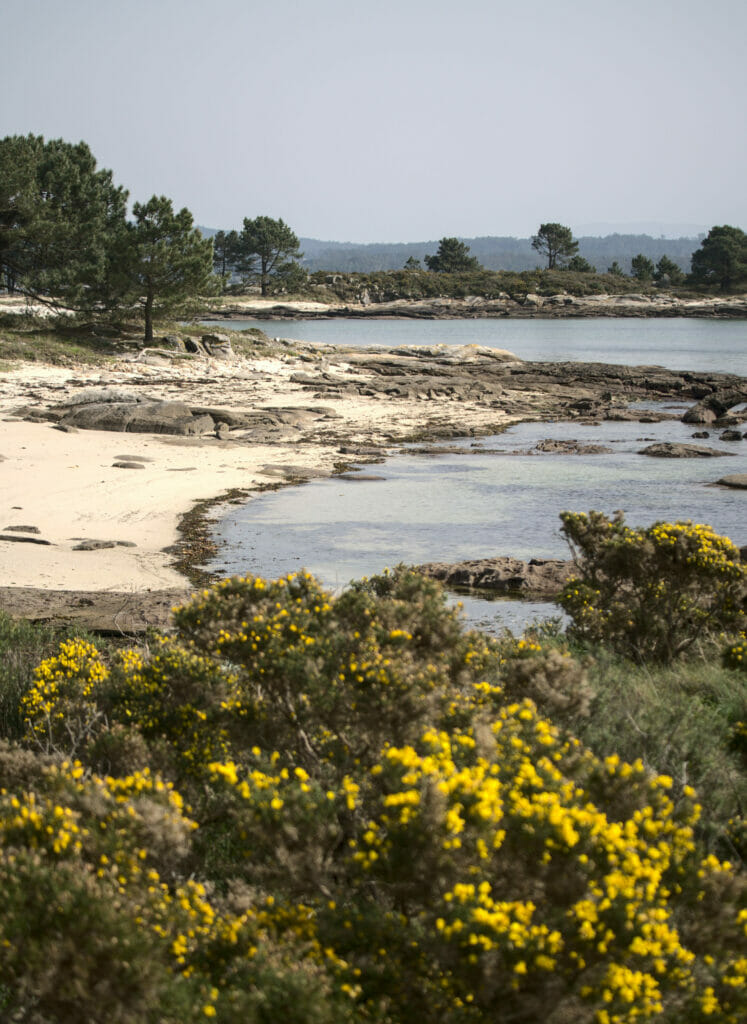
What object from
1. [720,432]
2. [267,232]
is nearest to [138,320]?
[720,432]

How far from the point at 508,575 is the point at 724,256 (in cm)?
9356

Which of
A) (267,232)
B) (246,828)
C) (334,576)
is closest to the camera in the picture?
(246,828)

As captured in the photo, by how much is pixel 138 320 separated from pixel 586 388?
18.7 m

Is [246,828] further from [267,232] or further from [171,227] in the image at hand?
[267,232]

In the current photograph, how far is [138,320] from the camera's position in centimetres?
3922

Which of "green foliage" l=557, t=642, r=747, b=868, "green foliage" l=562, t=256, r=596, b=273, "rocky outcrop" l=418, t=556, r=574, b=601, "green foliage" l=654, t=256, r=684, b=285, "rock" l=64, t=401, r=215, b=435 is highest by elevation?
"green foliage" l=562, t=256, r=596, b=273

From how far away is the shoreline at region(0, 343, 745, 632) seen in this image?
35.4 feet

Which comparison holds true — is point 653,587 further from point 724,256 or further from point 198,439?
point 724,256

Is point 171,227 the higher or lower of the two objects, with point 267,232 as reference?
lower

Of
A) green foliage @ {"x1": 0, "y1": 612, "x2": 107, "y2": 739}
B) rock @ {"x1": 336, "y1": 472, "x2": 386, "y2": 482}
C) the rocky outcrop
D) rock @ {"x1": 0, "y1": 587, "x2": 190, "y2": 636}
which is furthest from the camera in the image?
rock @ {"x1": 336, "y1": 472, "x2": 386, "y2": 482}

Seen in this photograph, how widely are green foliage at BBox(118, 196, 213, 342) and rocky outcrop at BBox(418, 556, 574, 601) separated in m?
26.6

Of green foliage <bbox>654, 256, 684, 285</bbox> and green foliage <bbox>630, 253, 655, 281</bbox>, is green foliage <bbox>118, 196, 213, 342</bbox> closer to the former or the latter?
green foliage <bbox>654, 256, 684, 285</bbox>

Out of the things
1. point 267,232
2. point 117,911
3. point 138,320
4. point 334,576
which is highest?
point 267,232

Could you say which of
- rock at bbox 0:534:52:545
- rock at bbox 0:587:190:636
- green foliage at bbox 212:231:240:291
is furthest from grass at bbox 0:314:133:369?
green foliage at bbox 212:231:240:291
